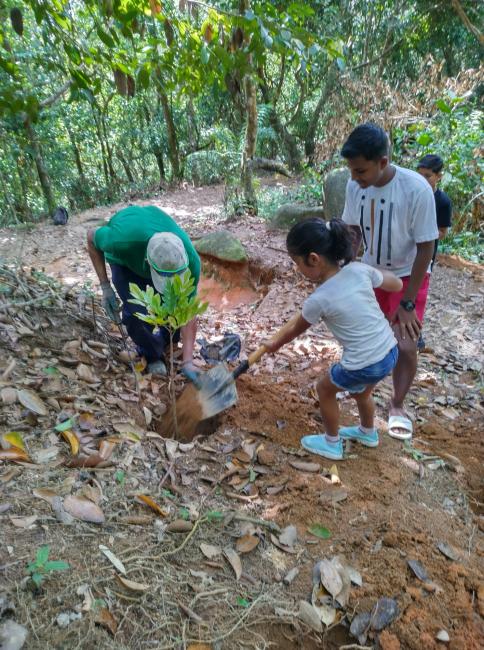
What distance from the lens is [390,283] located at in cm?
231

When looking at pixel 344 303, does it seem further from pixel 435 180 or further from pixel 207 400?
pixel 435 180

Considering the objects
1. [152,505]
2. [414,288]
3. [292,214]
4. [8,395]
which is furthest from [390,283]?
[292,214]

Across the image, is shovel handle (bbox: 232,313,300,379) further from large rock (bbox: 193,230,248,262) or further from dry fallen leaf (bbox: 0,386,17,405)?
large rock (bbox: 193,230,248,262)

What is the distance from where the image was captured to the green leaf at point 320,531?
1.92m

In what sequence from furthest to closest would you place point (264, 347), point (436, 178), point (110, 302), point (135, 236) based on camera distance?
point (436, 178) < point (110, 302) < point (135, 236) < point (264, 347)

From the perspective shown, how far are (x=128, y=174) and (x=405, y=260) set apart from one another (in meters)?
15.2

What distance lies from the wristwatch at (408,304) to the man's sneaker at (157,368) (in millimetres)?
1676

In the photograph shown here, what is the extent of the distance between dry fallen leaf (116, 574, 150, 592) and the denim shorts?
1.28 m

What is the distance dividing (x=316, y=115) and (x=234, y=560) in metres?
12.1

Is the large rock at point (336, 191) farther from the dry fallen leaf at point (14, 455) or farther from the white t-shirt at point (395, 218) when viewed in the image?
the dry fallen leaf at point (14, 455)

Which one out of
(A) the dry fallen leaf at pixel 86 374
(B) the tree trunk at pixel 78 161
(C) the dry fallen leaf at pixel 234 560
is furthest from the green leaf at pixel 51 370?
(B) the tree trunk at pixel 78 161

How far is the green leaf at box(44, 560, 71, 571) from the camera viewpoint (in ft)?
4.68

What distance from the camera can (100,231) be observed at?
295 centimetres

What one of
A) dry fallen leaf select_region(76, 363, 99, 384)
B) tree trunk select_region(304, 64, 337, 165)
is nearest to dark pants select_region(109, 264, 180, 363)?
dry fallen leaf select_region(76, 363, 99, 384)
